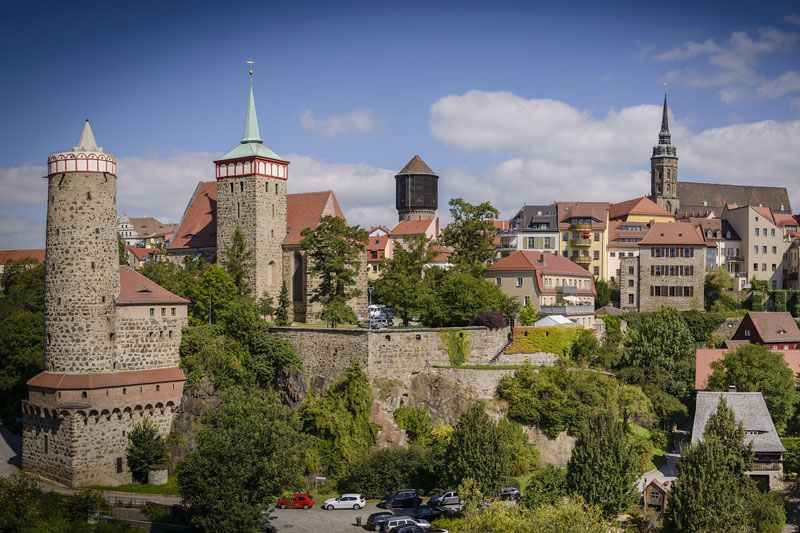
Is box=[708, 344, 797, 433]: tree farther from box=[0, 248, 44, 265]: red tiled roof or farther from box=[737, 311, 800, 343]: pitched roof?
box=[0, 248, 44, 265]: red tiled roof

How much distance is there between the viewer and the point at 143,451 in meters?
47.5

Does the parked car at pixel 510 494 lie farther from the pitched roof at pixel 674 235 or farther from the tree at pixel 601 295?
the pitched roof at pixel 674 235

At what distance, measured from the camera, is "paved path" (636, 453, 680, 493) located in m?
45.5

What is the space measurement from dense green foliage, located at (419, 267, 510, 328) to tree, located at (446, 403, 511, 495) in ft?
39.9

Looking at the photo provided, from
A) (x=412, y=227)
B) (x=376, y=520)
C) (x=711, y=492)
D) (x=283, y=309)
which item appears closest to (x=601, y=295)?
(x=283, y=309)

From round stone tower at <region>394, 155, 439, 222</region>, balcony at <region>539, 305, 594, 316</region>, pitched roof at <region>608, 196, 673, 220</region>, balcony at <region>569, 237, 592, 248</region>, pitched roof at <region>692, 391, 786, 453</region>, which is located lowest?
pitched roof at <region>692, 391, 786, 453</region>

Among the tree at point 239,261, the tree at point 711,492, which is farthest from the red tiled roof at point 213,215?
the tree at point 711,492

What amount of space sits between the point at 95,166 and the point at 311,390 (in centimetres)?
1835

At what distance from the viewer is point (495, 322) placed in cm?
5328

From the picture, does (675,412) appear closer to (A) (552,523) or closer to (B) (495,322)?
(B) (495,322)

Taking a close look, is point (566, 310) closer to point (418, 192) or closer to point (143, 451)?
point (143, 451)

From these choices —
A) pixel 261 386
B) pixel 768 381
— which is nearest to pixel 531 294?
pixel 768 381

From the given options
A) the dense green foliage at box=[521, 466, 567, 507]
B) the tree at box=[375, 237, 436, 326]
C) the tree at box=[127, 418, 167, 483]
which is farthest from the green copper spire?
the dense green foliage at box=[521, 466, 567, 507]

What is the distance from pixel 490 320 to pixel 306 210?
19.5m
